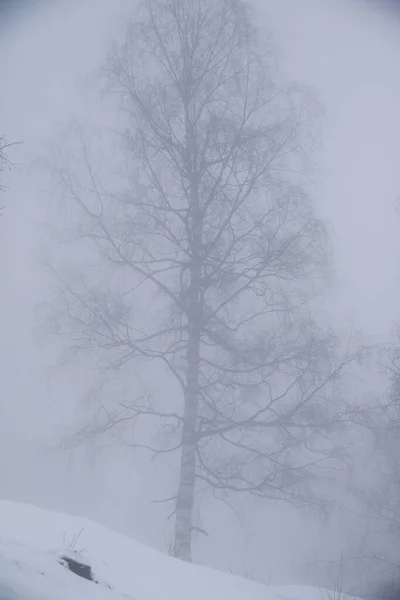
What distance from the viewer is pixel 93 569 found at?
12.2 ft

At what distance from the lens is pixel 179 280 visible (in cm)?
788

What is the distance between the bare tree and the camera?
7355 millimetres

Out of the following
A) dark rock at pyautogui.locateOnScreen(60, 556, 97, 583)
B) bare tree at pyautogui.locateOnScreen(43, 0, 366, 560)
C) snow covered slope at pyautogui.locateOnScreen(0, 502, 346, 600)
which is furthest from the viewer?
bare tree at pyautogui.locateOnScreen(43, 0, 366, 560)

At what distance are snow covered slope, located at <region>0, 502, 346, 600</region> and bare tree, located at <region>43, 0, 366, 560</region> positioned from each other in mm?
2072

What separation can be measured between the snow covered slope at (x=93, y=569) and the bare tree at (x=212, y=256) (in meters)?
2.07

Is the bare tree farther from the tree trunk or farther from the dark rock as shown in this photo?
the dark rock

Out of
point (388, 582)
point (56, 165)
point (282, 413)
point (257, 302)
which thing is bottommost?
point (388, 582)

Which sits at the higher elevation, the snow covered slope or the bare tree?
the bare tree

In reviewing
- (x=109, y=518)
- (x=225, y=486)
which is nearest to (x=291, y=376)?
(x=225, y=486)

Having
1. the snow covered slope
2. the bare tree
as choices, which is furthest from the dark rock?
the bare tree

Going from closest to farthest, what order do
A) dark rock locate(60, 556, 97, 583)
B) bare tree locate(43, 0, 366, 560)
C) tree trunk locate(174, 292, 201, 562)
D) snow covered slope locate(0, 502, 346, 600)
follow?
snow covered slope locate(0, 502, 346, 600) → dark rock locate(60, 556, 97, 583) → tree trunk locate(174, 292, 201, 562) → bare tree locate(43, 0, 366, 560)

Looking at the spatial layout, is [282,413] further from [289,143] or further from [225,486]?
[289,143]

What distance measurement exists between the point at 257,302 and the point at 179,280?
120 centimetres

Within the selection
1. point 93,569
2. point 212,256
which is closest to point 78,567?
point 93,569
